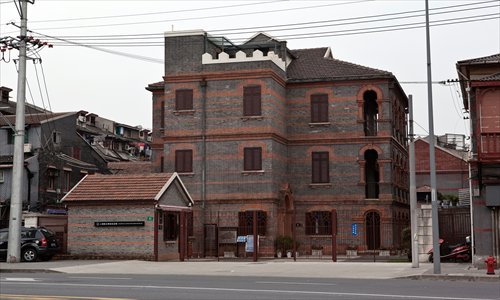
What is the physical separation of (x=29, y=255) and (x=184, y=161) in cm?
1258

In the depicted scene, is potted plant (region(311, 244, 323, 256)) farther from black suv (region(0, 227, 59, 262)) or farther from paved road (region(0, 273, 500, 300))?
paved road (region(0, 273, 500, 300))

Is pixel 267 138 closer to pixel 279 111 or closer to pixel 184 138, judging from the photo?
pixel 279 111

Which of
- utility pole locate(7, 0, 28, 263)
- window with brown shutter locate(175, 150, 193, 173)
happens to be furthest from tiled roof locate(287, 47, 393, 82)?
utility pole locate(7, 0, 28, 263)

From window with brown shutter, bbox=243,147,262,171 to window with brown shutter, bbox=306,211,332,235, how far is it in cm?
490

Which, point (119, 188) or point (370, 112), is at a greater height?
point (370, 112)

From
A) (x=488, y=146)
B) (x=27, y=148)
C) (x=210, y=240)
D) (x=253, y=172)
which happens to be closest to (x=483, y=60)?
Result: (x=488, y=146)

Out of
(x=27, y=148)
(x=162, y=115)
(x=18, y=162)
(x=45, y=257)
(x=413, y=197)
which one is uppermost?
(x=162, y=115)

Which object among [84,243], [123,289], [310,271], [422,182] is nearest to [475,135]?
[310,271]

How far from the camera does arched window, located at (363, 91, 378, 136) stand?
4480cm

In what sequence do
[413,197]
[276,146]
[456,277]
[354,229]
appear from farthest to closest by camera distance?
[276,146], [354,229], [413,197], [456,277]

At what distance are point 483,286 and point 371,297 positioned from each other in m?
6.00

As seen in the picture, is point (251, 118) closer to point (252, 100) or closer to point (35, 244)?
point (252, 100)

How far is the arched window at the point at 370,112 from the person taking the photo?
44.8 meters

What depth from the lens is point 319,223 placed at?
4425 centimetres
